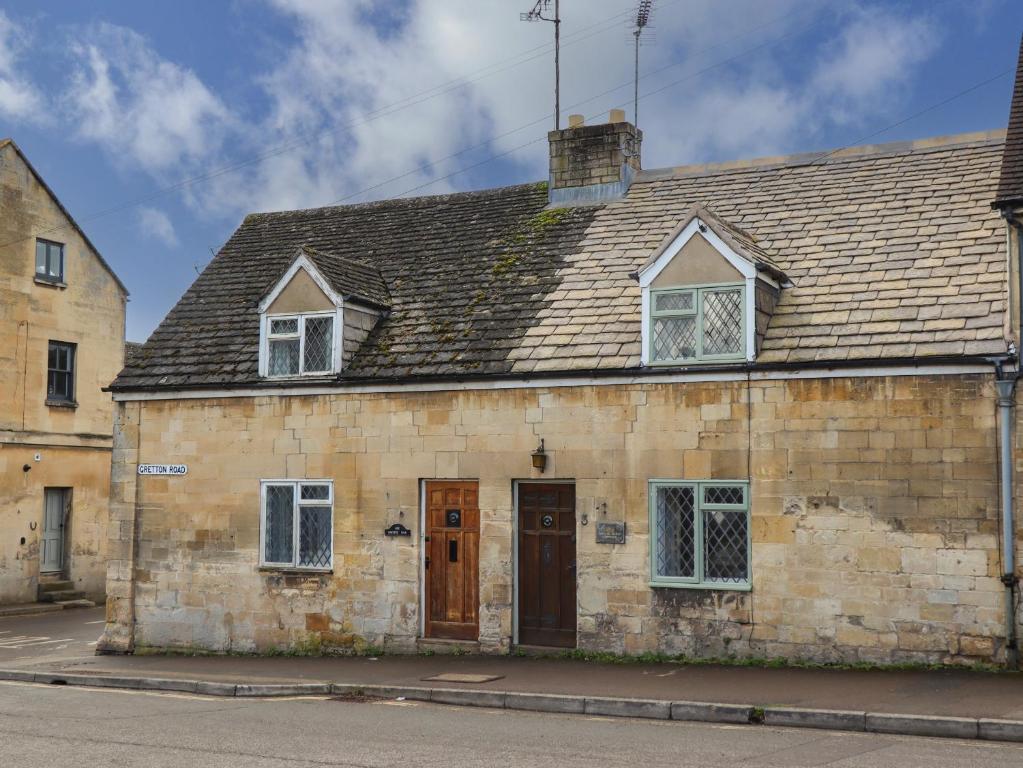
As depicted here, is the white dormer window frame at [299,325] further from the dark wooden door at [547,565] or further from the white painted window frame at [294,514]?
the dark wooden door at [547,565]

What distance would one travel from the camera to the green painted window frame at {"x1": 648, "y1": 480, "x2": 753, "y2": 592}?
14828 millimetres

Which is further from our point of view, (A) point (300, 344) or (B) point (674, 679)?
(A) point (300, 344)

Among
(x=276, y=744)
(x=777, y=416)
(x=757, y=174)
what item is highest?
(x=757, y=174)

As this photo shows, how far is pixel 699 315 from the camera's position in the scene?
50.6ft

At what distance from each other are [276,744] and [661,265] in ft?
27.4

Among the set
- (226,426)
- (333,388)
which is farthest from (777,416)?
(226,426)

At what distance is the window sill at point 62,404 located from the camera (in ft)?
99.2

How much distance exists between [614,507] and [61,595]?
63.5 ft

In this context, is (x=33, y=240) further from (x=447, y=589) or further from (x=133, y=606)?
(x=447, y=589)

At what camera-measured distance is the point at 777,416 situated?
14.8m

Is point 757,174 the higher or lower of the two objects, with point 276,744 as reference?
higher

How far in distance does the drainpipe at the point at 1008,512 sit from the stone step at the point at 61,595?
23.7 metres

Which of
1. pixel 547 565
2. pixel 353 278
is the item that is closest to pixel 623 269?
pixel 353 278

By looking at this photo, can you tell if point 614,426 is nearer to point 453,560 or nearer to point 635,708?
point 453,560
